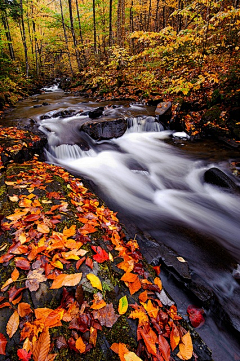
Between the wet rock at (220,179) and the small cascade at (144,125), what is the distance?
168 inches

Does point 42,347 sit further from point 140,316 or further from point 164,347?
point 164,347

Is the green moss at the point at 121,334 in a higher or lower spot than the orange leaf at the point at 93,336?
lower

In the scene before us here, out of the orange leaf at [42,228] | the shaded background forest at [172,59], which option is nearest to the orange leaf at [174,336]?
the orange leaf at [42,228]

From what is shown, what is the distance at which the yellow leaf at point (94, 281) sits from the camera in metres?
1.94

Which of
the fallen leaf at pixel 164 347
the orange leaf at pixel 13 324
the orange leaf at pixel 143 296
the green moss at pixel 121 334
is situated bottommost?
the fallen leaf at pixel 164 347

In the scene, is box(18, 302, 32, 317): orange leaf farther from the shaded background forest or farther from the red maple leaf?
the shaded background forest

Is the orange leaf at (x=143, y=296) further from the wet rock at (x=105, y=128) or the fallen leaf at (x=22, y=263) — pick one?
the wet rock at (x=105, y=128)

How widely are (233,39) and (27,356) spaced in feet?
43.6

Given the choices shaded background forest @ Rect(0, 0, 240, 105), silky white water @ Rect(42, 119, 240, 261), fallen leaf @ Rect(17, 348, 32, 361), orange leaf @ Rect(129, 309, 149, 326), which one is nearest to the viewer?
fallen leaf @ Rect(17, 348, 32, 361)

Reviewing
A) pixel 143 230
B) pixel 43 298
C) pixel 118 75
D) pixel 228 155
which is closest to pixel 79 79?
pixel 118 75

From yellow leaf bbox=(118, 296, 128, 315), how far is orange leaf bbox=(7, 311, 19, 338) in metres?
0.91

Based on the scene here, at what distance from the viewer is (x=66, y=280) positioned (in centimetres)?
188

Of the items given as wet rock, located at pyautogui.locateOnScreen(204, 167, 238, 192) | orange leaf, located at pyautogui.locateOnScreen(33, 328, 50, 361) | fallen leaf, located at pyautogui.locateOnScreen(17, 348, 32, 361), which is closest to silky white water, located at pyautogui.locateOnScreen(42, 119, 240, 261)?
wet rock, located at pyautogui.locateOnScreen(204, 167, 238, 192)

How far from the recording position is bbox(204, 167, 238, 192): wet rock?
523cm
